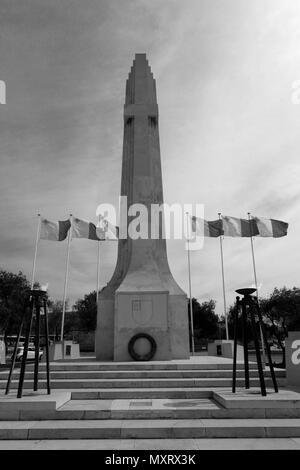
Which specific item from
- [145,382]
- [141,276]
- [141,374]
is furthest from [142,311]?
[145,382]

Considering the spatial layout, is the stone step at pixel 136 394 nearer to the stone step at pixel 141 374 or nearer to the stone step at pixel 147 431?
the stone step at pixel 141 374

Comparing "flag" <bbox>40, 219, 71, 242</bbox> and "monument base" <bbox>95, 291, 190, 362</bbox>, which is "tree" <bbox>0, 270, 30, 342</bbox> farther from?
"monument base" <bbox>95, 291, 190, 362</bbox>

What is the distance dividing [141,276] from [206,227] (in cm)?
648

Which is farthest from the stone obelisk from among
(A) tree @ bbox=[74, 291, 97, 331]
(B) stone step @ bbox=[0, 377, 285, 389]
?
(A) tree @ bbox=[74, 291, 97, 331]

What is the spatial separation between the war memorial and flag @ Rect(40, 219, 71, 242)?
4157mm

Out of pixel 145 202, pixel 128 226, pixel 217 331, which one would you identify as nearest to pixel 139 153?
pixel 145 202

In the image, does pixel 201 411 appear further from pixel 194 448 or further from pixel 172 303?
pixel 172 303

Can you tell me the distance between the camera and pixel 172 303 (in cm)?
1612

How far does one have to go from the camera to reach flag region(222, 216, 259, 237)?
1989 centimetres

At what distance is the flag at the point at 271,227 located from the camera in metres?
19.7

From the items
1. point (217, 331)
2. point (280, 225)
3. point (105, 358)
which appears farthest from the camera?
point (217, 331)

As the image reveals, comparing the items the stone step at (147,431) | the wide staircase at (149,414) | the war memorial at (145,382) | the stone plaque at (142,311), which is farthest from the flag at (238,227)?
the stone step at (147,431)

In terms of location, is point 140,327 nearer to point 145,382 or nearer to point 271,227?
point 145,382

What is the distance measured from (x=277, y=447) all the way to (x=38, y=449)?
3760 millimetres
